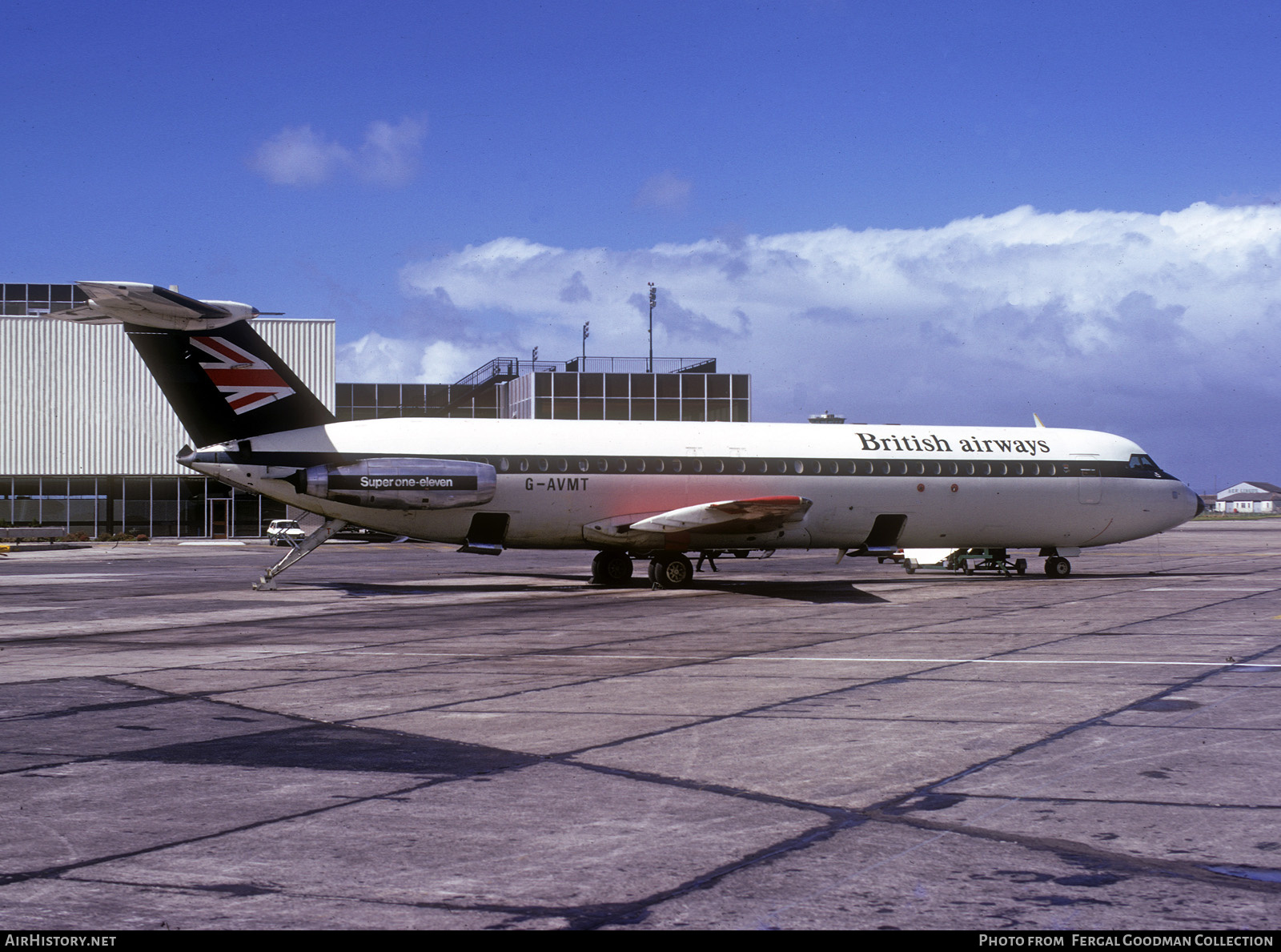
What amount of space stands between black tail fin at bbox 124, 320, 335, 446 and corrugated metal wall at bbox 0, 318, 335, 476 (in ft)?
129

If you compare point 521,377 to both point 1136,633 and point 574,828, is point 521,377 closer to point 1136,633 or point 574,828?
point 1136,633

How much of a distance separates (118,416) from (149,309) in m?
46.6

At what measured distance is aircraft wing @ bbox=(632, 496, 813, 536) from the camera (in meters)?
23.9

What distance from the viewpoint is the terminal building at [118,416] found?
6112cm

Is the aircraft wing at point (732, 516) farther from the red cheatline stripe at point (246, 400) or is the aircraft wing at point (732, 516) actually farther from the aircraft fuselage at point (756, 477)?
the red cheatline stripe at point (246, 400)

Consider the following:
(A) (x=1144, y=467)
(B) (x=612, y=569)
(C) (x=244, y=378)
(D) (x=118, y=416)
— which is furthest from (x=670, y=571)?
(D) (x=118, y=416)

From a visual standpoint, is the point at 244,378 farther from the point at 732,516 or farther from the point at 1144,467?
the point at 1144,467

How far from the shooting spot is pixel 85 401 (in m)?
63.3

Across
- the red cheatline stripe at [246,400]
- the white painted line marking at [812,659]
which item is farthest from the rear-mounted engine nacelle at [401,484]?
the white painted line marking at [812,659]

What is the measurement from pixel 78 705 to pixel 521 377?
5238 centimetres

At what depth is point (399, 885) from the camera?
5.25 m

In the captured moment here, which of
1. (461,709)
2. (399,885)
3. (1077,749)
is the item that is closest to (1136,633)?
(1077,749)

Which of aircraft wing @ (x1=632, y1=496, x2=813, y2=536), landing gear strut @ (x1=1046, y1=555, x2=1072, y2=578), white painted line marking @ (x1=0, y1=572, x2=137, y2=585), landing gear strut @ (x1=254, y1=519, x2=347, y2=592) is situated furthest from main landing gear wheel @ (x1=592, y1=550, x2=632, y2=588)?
white painted line marking @ (x1=0, y1=572, x2=137, y2=585)

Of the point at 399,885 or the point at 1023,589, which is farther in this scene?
the point at 1023,589
